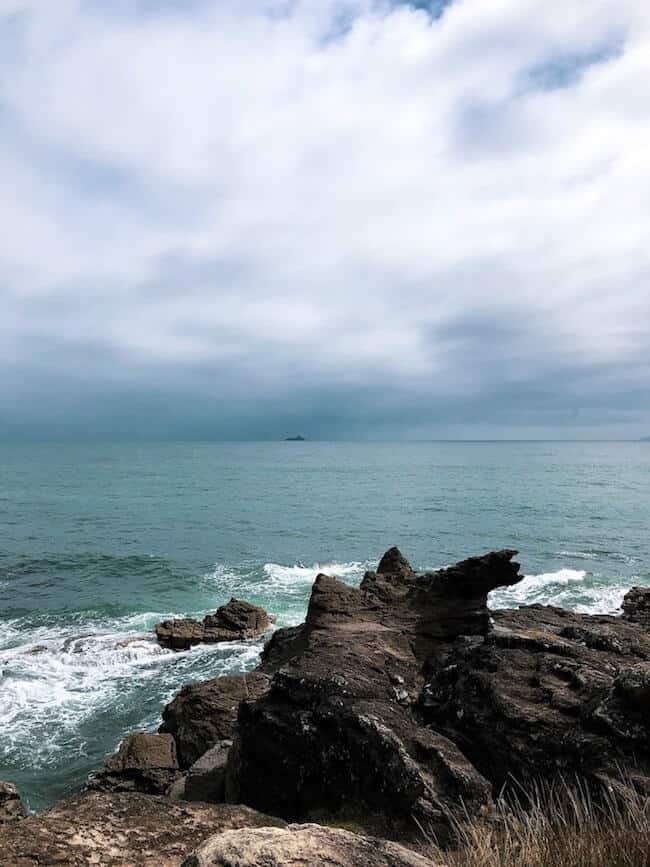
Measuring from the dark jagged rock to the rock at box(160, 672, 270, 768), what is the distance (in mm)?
6931

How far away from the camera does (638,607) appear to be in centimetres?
2600

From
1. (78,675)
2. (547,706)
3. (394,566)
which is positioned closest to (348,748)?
(547,706)

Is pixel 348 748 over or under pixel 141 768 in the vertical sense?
over

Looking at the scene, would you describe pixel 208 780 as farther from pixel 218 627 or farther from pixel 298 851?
pixel 218 627

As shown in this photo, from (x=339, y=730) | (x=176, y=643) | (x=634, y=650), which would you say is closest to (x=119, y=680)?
(x=176, y=643)

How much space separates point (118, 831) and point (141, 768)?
9.69m

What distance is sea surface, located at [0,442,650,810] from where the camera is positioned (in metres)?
20.7

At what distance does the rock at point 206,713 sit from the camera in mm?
15305

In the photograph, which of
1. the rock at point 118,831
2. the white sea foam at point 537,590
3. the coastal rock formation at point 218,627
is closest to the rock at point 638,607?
the white sea foam at point 537,590

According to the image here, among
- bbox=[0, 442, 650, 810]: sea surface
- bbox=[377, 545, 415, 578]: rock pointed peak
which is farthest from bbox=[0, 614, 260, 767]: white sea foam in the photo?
bbox=[377, 545, 415, 578]: rock pointed peak

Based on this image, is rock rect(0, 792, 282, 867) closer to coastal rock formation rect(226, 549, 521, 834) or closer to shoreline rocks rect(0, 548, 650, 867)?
shoreline rocks rect(0, 548, 650, 867)

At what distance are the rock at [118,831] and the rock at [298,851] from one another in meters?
2.30

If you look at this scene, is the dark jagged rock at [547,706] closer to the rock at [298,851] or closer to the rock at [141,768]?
the rock at [298,851]

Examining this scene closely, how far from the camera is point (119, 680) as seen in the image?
23250 mm
